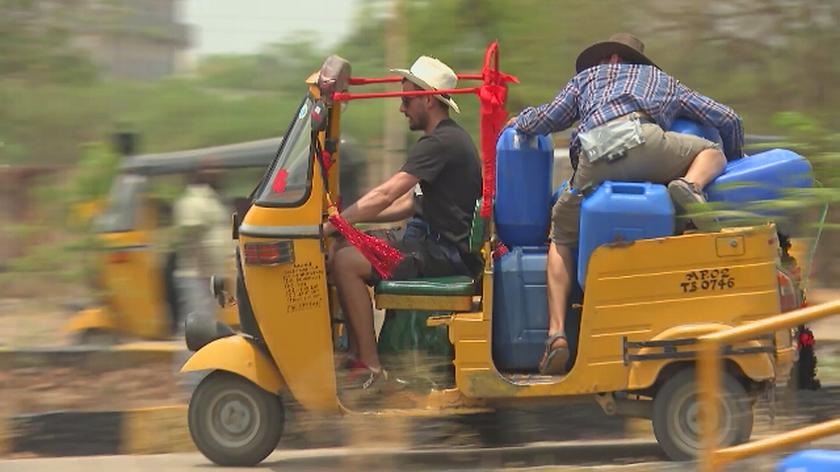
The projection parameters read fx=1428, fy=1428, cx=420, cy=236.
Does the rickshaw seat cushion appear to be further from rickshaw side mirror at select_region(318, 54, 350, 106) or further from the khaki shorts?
rickshaw side mirror at select_region(318, 54, 350, 106)

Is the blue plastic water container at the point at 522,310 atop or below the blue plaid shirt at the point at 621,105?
below

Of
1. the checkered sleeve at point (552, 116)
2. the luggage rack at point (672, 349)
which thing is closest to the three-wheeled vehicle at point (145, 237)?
the checkered sleeve at point (552, 116)

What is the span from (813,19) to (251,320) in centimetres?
784

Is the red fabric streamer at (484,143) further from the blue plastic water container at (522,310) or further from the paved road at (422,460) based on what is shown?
the paved road at (422,460)

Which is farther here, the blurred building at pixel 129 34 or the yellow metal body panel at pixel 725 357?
the blurred building at pixel 129 34

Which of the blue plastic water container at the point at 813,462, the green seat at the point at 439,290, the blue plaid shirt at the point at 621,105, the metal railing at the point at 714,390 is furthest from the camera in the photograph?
the green seat at the point at 439,290

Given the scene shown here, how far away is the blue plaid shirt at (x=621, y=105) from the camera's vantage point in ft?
22.4

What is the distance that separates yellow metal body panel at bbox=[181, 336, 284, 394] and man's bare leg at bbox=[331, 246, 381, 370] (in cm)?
47

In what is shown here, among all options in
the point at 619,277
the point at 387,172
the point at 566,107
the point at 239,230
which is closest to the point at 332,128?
the point at 239,230

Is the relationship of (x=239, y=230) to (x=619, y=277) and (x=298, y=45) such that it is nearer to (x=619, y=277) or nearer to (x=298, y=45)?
(x=619, y=277)

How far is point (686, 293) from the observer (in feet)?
22.0

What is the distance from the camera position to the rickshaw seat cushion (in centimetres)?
705

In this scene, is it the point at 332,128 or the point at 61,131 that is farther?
the point at 61,131

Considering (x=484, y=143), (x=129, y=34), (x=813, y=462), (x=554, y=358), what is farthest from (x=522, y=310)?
(x=129, y=34)
